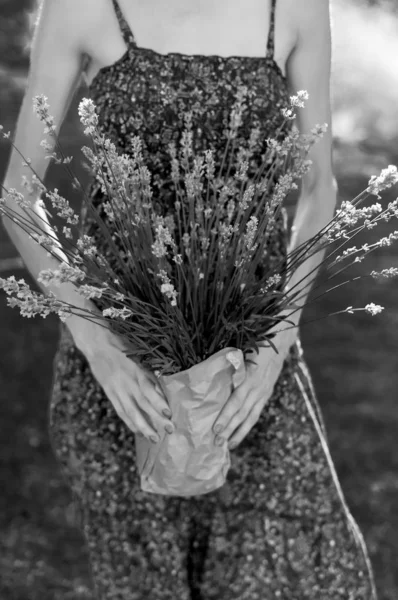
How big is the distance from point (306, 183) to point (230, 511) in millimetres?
701

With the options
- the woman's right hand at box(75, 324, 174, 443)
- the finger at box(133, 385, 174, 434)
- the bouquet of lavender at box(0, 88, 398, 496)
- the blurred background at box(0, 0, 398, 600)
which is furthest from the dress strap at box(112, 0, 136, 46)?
the blurred background at box(0, 0, 398, 600)

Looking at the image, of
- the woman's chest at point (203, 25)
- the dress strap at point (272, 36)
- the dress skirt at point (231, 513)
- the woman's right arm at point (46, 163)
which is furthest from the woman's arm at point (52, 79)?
the dress strap at point (272, 36)

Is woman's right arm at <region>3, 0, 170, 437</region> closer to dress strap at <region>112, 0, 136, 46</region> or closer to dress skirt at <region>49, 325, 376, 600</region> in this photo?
dress strap at <region>112, 0, 136, 46</region>

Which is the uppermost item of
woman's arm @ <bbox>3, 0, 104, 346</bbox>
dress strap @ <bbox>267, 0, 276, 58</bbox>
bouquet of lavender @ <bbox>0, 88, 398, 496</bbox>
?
dress strap @ <bbox>267, 0, 276, 58</bbox>

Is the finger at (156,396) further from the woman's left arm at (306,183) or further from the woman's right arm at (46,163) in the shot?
the woman's left arm at (306,183)

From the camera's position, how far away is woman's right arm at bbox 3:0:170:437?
1.60m

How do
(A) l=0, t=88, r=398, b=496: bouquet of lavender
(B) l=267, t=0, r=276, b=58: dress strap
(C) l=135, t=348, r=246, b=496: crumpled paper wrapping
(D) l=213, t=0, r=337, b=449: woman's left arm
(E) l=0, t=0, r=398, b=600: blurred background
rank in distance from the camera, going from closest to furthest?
(A) l=0, t=88, r=398, b=496: bouquet of lavender
(C) l=135, t=348, r=246, b=496: crumpled paper wrapping
(D) l=213, t=0, r=337, b=449: woman's left arm
(B) l=267, t=0, r=276, b=58: dress strap
(E) l=0, t=0, r=398, b=600: blurred background

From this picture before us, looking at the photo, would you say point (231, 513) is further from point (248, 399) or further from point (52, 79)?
point (52, 79)

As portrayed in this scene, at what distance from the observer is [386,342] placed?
17.0 ft

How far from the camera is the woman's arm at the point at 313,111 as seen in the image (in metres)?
1.77

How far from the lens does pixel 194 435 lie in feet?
5.13

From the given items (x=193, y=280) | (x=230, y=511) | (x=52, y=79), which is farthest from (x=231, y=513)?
(x=52, y=79)

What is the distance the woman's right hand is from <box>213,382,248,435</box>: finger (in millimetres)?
85

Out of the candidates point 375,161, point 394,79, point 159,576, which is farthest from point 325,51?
point 394,79
